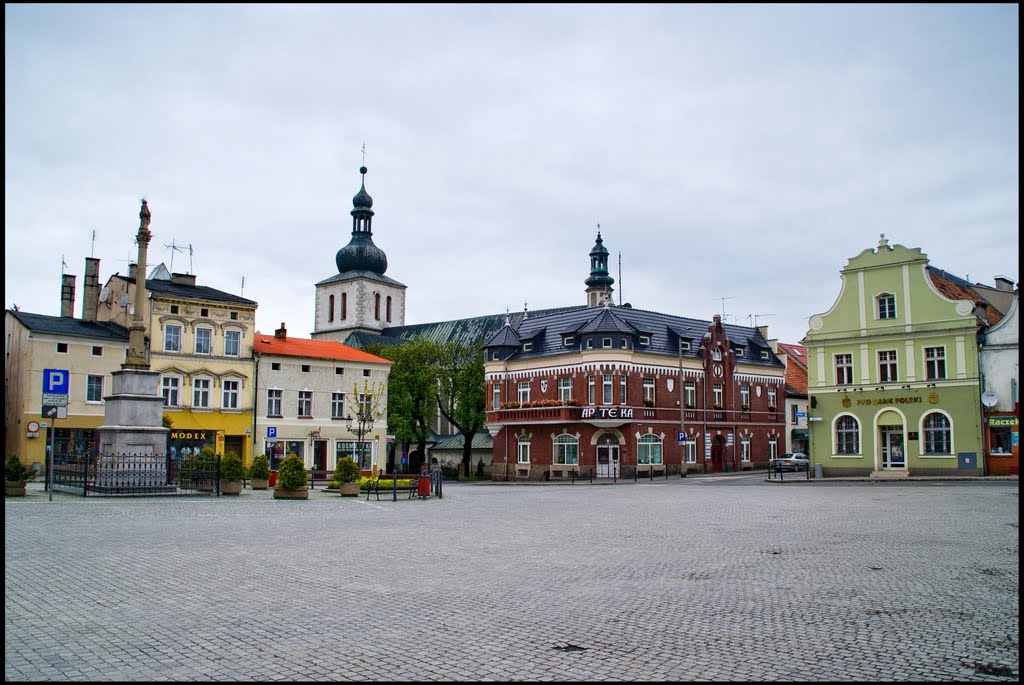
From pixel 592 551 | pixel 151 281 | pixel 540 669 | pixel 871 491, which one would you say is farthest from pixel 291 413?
pixel 540 669

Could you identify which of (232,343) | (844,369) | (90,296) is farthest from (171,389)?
(844,369)

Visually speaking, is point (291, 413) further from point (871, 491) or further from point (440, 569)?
point (440, 569)

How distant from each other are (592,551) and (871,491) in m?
23.3

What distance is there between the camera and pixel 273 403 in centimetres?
5641

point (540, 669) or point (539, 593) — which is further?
point (539, 593)

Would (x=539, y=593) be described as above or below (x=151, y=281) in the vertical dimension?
below

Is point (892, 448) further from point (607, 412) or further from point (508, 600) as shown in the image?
point (508, 600)

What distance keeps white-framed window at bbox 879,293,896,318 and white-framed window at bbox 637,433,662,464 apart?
701 inches

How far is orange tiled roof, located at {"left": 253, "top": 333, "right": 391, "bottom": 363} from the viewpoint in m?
57.2

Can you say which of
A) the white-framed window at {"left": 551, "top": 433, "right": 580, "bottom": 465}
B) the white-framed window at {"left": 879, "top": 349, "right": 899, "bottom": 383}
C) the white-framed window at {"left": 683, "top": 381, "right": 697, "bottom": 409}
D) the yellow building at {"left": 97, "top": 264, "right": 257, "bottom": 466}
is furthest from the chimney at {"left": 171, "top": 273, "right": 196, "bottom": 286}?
the white-framed window at {"left": 879, "top": 349, "right": 899, "bottom": 383}

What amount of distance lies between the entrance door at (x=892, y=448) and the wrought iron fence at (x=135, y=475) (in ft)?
116

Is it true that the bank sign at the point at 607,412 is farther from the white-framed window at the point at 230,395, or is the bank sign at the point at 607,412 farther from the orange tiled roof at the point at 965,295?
the white-framed window at the point at 230,395

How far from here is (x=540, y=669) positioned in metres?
7.90

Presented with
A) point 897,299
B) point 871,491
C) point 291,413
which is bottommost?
point 871,491
